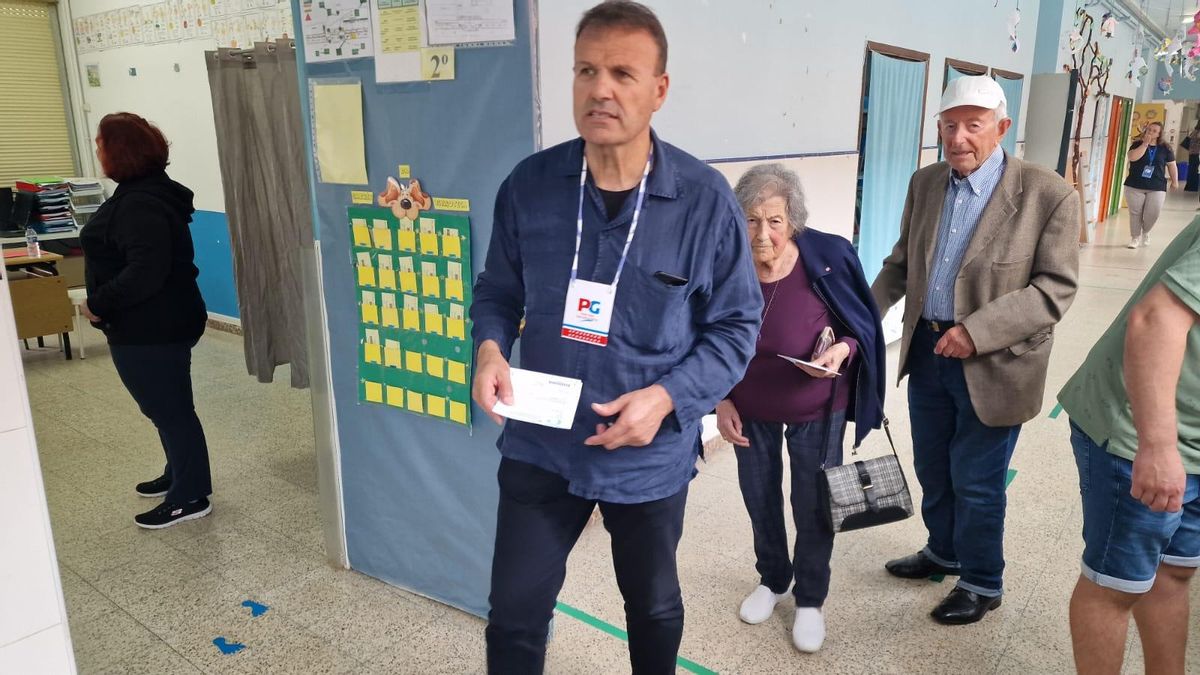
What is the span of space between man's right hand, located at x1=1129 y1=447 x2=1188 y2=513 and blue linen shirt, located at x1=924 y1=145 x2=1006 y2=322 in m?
0.77

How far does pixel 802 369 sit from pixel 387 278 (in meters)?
1.16

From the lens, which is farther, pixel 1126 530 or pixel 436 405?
pixel 436 405

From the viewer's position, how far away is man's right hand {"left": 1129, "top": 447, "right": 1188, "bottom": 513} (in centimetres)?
144

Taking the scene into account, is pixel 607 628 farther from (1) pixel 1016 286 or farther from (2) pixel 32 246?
(2) pixel 32 246

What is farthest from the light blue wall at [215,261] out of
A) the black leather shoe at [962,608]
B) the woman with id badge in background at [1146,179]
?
the woman with id badge in background at [1146,179]

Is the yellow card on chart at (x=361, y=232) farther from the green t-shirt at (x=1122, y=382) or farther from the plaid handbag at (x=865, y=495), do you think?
the green t-shirt at (x=1122, y=382)

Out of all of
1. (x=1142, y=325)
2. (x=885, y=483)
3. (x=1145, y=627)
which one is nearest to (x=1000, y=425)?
(x=885, y=483)

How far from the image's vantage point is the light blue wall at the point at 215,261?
5.75 meters

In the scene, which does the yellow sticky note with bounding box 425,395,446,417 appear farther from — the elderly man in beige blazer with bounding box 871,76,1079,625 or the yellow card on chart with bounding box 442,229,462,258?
the elderly man in beige blazer with bounding box 871,76,1079,625

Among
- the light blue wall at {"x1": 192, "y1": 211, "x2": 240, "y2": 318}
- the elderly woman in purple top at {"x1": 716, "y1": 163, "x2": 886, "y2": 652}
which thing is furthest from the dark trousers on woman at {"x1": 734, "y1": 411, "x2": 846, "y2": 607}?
the light blue wall at {"x1": 192, "y1": 211, "x2": 240, "y2": 318}

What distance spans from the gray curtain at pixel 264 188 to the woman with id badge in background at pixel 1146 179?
340 inches

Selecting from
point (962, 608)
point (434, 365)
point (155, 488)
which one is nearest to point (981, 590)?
point (962, 608)

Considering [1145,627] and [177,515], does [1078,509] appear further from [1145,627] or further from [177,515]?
[177,515]

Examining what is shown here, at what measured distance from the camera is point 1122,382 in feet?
5.18
